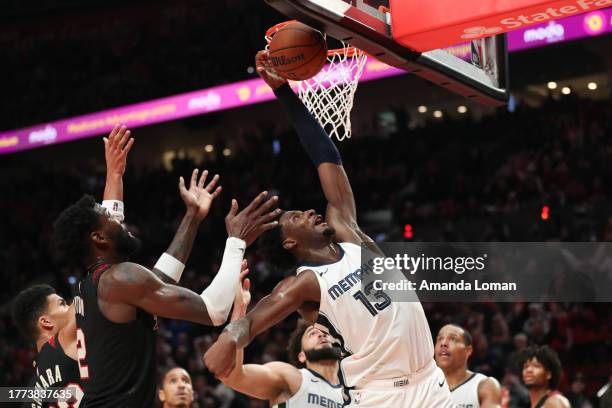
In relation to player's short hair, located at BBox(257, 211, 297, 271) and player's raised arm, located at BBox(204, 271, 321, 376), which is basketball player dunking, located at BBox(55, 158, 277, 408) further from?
player's short hair, located at BBox(257, 211, 297, 271)

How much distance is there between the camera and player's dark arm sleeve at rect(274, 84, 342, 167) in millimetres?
4566

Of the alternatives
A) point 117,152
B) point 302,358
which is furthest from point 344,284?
point 302,358

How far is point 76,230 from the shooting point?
3.91 metres

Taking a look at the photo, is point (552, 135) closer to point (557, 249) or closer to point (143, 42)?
point (557, 249)

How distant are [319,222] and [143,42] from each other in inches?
599

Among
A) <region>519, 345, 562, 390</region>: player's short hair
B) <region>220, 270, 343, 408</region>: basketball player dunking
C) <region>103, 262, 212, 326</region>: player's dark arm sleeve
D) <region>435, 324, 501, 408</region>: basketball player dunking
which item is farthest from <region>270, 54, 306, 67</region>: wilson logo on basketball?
<region>519, 345, 562, 390</region>: player's short hair

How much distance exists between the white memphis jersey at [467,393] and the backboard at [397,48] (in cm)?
198

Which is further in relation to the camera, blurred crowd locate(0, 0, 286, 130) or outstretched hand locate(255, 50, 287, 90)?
blurred crowd locate(0, 0, 286, 130)

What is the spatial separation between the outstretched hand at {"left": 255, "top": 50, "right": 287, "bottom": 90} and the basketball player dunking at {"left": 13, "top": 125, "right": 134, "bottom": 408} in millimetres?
762

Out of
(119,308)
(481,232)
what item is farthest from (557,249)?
(481,232)

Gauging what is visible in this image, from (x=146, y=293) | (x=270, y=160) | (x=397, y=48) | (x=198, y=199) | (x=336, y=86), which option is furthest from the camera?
(x=270, y=160)

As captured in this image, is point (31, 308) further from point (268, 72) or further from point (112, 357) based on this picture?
point (268, 72)

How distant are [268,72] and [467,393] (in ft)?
8.46

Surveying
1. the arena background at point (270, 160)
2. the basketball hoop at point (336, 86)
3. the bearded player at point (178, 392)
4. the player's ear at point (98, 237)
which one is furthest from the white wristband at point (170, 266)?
the arena background at point (270, 160)
